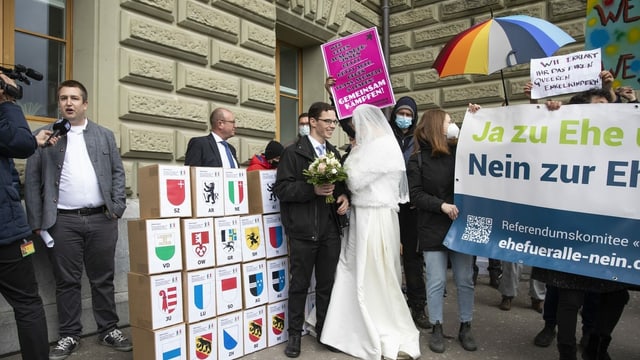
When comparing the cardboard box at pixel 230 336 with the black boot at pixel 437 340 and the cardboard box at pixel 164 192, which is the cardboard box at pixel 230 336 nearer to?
Result: the cardboard box at pixel 164 192

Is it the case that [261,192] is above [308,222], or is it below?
above

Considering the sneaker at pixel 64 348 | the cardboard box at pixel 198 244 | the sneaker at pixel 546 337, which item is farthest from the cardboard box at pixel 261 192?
the sneaker at pixel 546 337

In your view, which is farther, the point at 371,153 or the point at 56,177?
the point at 371,153

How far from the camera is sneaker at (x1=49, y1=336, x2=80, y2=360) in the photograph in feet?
11.4

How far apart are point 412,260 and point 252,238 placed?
1.67 m

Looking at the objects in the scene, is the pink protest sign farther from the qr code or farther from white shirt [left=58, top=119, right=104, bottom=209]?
white shirt [left=58, top=119, right=104, bottom=209]

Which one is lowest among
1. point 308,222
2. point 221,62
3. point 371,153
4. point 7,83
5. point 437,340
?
point 437,340

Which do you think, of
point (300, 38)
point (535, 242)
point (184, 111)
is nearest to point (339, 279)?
point (535, 242)

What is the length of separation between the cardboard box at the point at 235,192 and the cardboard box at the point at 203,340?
0.81 meters

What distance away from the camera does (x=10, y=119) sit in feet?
8.35

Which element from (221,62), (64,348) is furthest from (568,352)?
(221,62)

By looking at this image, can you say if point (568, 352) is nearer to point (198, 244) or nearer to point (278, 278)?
point (278, 278)

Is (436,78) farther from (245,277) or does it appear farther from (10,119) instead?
(10,119)

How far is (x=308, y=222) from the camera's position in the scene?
11.9 feet
